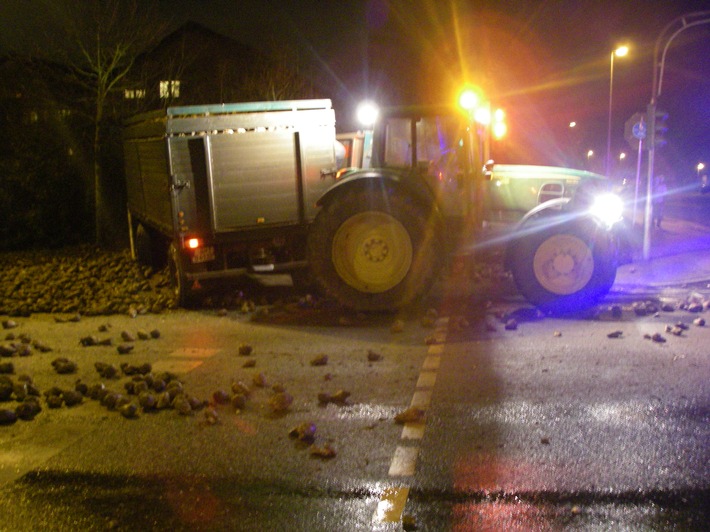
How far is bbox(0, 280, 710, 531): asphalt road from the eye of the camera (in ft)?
16.2

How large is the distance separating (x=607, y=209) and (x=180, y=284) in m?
5.97

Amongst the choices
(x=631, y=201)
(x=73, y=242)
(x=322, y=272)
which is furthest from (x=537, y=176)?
(x=73, y=242)

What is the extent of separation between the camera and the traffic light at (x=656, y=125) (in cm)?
1546

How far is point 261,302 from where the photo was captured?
39.2 feet

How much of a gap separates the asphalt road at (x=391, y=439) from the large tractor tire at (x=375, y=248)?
119cm

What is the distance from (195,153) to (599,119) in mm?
62767

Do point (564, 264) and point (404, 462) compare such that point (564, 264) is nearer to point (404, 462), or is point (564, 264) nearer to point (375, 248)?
point (375, 248)

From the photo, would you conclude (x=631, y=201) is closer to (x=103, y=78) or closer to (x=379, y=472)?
(x=103, y=78)

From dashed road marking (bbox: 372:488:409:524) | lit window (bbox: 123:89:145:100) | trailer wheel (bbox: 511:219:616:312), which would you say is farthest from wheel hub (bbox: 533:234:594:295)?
lit window (bbox: 123:89:145:100)

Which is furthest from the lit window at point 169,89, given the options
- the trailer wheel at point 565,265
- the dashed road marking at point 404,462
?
the dashed road marking at point 404,462

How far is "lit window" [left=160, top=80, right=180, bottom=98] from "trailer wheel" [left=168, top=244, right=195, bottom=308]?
11698 millimetres

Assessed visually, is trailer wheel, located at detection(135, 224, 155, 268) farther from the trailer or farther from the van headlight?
the van headlight

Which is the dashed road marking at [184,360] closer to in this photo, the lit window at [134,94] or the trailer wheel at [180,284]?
the trailer wheel at [180,284]

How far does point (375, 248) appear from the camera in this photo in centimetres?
1088
